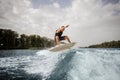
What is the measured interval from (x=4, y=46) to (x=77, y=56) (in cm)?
7291

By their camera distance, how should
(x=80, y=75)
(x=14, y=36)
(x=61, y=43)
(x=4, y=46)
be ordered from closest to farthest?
(x=80, y=75), (x=61, y=43), (x=4, y=46), (x=14, y=36)

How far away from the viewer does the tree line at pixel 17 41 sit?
7440 centimetres

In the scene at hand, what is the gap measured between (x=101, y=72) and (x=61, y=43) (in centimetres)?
545

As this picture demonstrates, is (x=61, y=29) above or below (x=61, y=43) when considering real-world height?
above

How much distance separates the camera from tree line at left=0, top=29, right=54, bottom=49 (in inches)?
2929

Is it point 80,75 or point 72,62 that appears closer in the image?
point 80,75

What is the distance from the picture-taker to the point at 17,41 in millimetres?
81312

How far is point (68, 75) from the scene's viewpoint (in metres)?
5.86

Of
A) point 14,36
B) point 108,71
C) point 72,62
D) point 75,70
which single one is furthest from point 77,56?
point 14,36

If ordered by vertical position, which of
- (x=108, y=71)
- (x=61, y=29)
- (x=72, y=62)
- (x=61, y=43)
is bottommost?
(x=108, y=71)

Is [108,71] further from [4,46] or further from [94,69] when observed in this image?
[4,46]

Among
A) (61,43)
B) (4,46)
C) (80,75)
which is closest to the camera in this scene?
(80,75)

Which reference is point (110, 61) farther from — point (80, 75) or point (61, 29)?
point (61, 29)

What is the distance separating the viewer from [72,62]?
664cm
